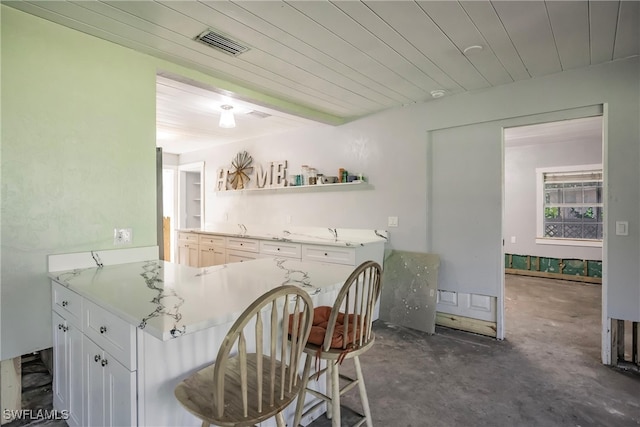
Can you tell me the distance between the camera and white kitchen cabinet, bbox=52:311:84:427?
166cm

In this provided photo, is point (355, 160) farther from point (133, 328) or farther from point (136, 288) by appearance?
point (133, 328)

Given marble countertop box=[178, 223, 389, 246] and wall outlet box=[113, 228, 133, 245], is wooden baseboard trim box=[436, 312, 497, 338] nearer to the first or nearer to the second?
marble countertop box=[178, 223, 389, 246]

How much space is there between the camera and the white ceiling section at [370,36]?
6.05 ft

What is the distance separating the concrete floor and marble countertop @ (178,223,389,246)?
94 cm

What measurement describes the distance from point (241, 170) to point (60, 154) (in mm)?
3271

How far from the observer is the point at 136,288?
5.34ft

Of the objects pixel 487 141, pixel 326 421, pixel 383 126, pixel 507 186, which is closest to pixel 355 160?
pixel 383 126

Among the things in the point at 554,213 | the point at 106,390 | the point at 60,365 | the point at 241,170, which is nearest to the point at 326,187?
the point at 241,170

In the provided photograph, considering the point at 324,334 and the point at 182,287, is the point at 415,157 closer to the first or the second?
the point at 324,334

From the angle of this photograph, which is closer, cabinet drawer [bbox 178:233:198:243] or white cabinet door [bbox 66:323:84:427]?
white cabinet door [bbox 66:323:84:427]

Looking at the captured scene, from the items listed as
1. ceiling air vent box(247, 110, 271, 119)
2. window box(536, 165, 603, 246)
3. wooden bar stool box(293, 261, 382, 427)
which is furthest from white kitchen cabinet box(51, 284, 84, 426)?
window box(536, 165, 603, 246)

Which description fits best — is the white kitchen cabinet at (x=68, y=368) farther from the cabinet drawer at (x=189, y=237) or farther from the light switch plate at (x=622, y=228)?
the light switch plate at (x=622, y=228)

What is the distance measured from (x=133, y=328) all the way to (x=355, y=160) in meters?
3.21

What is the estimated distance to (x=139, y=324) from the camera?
117cm
